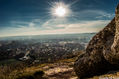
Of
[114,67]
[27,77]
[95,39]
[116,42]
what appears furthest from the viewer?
[27,77]

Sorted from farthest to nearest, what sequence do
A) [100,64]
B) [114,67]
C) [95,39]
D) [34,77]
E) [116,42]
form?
[34,77] < [95,39] < [100,64] < [114,67] < [116,42]

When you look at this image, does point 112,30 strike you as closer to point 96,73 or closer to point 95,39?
point 95,39

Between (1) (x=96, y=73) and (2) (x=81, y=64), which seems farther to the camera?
(2) (x=81, y=64)

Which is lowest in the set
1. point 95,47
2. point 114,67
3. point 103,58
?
point 114,67

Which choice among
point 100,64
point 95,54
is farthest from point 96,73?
point 95,54

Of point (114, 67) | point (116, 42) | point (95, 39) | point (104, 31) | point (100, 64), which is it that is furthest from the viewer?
point (95, 39)

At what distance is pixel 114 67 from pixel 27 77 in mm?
25044

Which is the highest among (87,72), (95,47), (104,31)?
(104,31)

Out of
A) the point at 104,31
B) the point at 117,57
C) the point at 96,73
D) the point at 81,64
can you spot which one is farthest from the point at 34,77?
the point at 117,57

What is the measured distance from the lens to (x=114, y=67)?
1686 cm

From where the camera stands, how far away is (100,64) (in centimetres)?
1802

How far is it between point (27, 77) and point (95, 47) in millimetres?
22961

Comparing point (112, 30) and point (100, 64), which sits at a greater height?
point (112, 30)

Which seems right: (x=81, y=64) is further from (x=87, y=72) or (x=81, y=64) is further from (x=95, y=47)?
(x=95, y=47)
